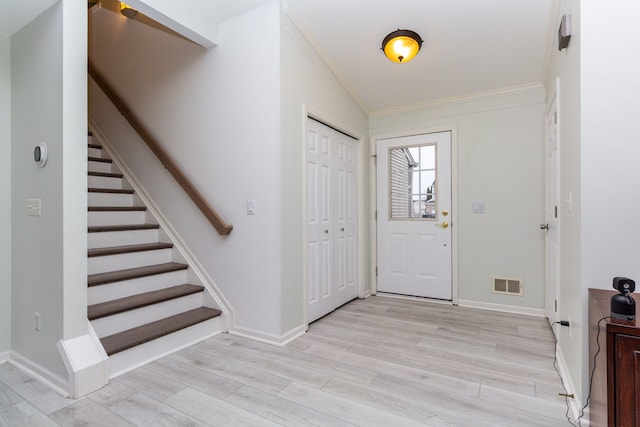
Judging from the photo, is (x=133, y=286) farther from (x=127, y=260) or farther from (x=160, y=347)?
(x=160, y=347)

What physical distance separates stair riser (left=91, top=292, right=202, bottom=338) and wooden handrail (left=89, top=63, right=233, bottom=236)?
26.8 inches

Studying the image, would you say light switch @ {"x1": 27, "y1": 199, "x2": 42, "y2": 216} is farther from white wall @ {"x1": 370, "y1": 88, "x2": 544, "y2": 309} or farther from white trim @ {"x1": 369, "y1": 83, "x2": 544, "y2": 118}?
white wall @ {"x1": 370, "y1": 88, "x2": 544, "y2": 309}

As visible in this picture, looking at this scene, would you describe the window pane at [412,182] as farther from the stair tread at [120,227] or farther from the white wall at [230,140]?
the stair tread at [120,227]

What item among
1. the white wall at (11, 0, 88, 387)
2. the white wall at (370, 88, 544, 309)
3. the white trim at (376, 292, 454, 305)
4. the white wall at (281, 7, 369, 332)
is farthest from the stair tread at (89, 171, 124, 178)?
the white wall at (370, 88, 544, 309)

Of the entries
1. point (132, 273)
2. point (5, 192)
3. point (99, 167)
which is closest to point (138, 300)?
point (132, 273)

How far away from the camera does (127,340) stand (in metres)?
2.25

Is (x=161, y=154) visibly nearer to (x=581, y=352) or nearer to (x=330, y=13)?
(x=330, y=13)

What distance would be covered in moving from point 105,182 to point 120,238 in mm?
915

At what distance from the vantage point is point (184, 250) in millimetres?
3186

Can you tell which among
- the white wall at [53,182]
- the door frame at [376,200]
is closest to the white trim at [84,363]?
the white wall at [53,182]

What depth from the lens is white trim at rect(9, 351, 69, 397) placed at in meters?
1.96

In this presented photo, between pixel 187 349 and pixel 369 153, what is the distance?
9.63ft

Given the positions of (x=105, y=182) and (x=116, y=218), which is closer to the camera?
(x=116, y=218)

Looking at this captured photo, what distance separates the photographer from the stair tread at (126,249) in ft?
8.71
